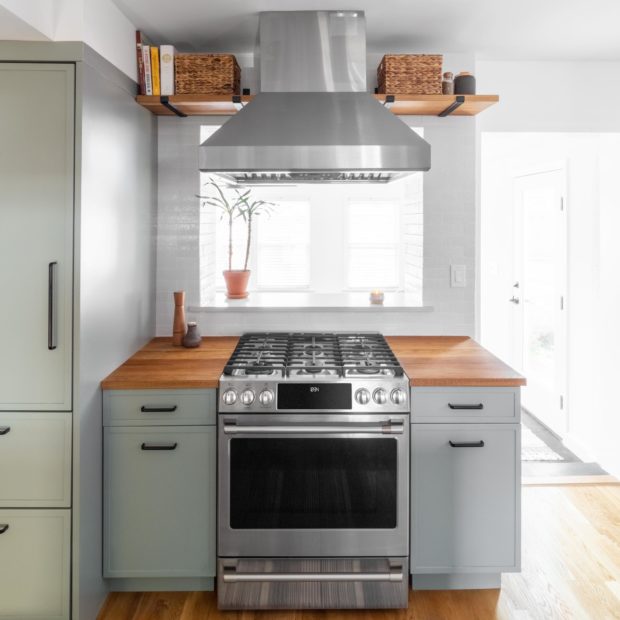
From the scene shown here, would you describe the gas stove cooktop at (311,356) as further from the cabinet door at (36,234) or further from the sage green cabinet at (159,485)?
the cabinet door at (36,234)

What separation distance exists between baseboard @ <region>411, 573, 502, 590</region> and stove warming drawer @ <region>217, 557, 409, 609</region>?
0.18 metres

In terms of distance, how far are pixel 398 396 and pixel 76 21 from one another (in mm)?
1847

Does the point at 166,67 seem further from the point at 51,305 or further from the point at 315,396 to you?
the point at 315,396

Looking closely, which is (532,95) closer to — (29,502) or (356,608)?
(356,608)

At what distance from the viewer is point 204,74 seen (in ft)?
9.48

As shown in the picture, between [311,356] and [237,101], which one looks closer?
[311,356]

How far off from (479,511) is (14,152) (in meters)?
2.28

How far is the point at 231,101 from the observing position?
286 centimetres

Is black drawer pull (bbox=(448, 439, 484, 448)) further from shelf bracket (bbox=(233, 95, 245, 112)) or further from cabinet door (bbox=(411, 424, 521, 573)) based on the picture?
shelf bracket (bbox=(233, 95, 245, 112))

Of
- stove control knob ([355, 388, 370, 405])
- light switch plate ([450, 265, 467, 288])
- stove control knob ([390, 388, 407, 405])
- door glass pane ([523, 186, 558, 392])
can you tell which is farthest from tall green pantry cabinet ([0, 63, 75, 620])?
door glass pane ([523, 186, 558, 392])

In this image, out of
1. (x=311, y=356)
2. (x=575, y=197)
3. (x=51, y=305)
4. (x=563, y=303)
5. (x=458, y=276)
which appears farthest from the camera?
(x=563, y=303)


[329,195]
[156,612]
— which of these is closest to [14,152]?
[156,612]

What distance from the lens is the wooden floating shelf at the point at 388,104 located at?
2.84 metres

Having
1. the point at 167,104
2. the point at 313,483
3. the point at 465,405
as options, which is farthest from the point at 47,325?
the point at 465,405
